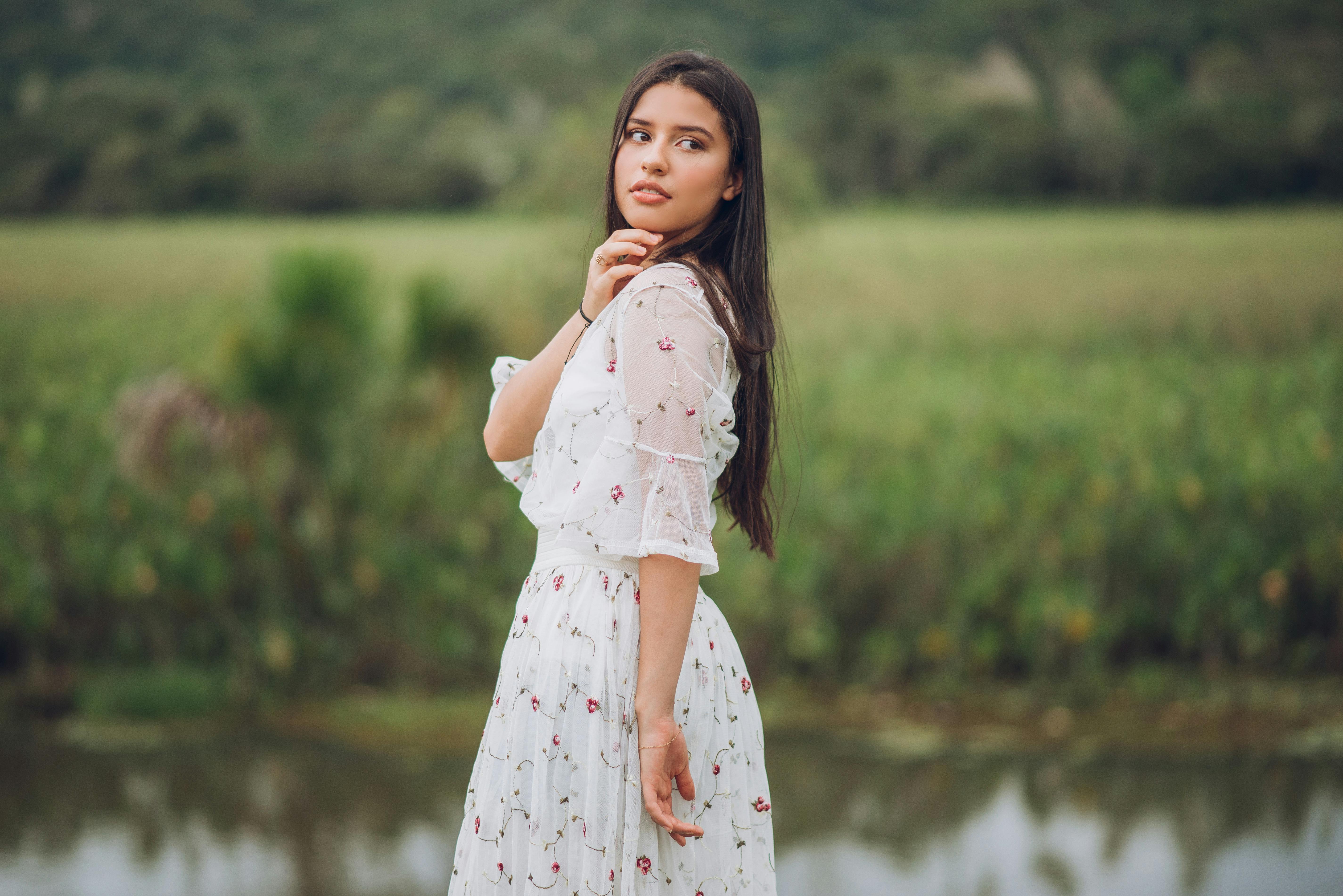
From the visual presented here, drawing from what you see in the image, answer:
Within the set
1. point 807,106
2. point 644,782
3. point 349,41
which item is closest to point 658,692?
point 644,782

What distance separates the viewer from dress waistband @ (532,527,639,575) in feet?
4.45

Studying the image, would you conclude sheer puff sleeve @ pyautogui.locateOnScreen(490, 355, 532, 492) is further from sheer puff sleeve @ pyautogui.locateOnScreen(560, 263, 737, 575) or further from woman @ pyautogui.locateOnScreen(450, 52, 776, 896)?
sheer puff sleeve @ pyautogui.locateOnScreen(560, 263, 737, 575)

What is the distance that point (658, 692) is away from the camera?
4.14 feet

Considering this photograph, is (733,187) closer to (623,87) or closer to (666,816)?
(666,816)

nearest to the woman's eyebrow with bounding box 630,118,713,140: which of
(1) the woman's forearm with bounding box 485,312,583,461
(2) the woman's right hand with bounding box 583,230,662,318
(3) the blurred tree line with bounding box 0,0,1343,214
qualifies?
(2) the woman's right hand with bounding box 583,230,662,318

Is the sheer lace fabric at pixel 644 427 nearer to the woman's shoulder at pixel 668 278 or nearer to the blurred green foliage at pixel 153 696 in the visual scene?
the woman's shoulder at pixel 668 278

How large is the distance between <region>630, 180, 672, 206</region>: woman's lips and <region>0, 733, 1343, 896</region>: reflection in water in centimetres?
195

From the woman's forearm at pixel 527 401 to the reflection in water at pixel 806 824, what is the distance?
5.52ft

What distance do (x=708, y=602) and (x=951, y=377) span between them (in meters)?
4.68

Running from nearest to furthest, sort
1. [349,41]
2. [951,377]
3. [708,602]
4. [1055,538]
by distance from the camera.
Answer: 1. [708,602]
2. [1055,538]
3. [951,377]
4. [349,41]

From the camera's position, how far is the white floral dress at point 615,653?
126 cm

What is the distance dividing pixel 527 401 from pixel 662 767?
0.49 meters

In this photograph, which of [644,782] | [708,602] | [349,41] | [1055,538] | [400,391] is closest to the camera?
[644,782]

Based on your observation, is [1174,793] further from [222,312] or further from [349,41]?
[349,41]
